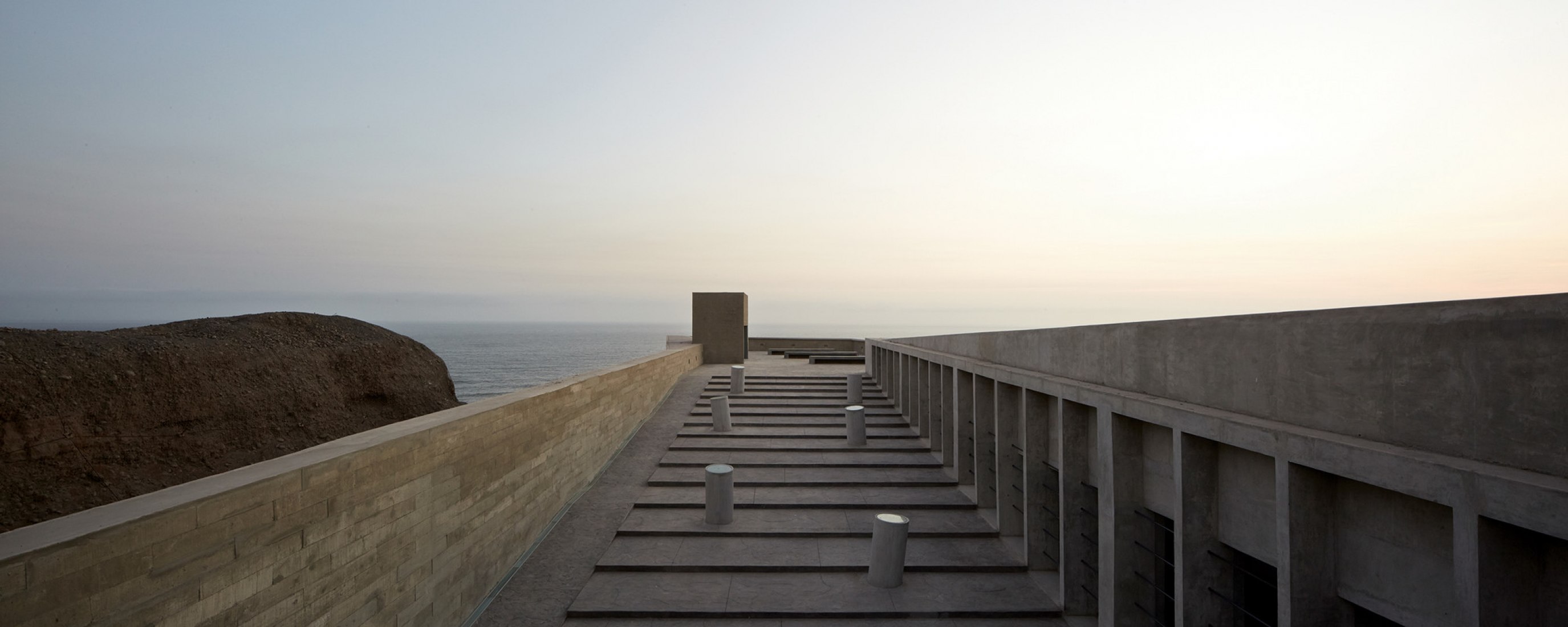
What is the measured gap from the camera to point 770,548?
904cm

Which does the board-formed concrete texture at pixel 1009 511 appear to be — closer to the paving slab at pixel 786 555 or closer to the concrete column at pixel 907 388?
the paving slab at pixel 786 555

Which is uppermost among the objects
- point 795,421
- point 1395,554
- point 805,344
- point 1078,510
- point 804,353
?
point 805,344

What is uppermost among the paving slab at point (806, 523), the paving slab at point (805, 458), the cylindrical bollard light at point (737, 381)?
the cylindrical bollard light at point (737, 381)

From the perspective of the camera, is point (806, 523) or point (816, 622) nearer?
point (816, 622)

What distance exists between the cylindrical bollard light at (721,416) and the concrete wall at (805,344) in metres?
19.1

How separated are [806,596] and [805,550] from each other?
47.5 inches

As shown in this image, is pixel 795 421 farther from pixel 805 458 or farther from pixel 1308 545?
pixel 1308 545

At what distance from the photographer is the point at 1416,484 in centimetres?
337

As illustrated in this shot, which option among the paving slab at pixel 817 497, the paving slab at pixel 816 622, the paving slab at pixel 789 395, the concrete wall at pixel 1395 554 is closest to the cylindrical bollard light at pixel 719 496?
the paving slab at pixel 817 497

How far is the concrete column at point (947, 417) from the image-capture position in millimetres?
11828

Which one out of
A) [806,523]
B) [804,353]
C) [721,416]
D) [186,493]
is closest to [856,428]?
[721,416]

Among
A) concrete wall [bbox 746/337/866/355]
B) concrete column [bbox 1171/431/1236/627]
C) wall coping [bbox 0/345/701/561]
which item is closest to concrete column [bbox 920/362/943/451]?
concrete column [bbox 1171/431/1236/627]

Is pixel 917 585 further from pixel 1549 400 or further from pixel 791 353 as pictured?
pixel 791 353

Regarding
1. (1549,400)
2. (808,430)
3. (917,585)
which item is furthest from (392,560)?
(808,430)
